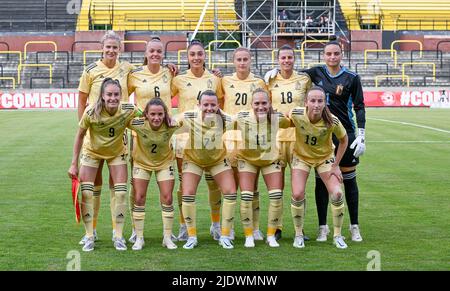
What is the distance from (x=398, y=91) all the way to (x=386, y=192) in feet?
71.9

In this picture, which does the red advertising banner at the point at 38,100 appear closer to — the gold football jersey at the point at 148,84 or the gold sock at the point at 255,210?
the gold football jersey at the point at 148,84

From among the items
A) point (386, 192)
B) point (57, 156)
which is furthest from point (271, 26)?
point (386, 192)

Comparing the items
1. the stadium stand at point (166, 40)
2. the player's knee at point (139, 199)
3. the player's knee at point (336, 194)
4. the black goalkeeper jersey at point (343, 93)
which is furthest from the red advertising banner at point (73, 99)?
the player's knee at point (139, 199)

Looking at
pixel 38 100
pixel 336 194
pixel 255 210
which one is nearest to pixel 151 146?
pixel 255 210

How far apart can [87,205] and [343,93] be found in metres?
2.81

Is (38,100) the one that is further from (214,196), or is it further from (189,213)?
(189,213)

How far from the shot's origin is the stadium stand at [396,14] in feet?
137

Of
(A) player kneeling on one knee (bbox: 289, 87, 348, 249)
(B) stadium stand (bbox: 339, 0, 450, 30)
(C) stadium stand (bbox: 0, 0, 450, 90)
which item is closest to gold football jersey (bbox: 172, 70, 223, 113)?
(A) player kneeling on one knee (bbox: 289, 87, 348, 249)

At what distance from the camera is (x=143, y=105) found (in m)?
9.10

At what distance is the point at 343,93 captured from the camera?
9000 millimetres

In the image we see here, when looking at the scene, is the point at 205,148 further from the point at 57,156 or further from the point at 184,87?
the point at 57,156

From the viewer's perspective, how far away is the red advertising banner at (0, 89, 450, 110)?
32250 mm

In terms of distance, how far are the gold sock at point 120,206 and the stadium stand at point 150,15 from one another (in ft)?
103

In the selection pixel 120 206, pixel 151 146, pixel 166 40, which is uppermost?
pixel 166 40
